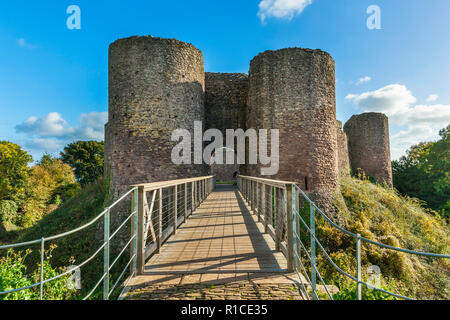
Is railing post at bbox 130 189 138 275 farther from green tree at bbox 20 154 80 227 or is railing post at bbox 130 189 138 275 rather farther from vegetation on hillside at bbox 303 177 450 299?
green tree at bbox 20 154 80 227

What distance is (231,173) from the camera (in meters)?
32.9

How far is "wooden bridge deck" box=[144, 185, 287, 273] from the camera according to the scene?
3.13 metres

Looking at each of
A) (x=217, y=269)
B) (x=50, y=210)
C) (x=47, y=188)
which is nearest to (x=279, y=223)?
(x=217, y=269)

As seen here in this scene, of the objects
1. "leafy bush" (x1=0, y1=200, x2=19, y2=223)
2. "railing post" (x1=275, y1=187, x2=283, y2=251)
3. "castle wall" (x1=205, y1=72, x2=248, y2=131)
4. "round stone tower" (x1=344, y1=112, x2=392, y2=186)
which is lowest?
"leafy bush" (x1=0, y1=200, x2=19, y2=223)

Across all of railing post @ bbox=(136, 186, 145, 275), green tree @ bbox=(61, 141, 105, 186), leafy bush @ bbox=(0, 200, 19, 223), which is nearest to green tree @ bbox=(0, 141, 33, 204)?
leafy bush @ bbox=(0, 200, 19, 223)

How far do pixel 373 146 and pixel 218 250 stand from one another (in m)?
19.3

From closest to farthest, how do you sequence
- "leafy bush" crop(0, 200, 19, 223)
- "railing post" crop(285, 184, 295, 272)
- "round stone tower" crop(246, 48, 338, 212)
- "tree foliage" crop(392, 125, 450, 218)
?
"railing post" crop(285, 184, 295, 272), "round stone tower" crop(246, 48, 338, 212), "tree foliage" crop(392, 125, 450, 218), "leafy bush" crop(0, 200, 19, 223)

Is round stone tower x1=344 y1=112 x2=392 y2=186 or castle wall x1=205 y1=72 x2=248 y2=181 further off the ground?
castle wall x1=205 y1=72 x2=248 y2=181

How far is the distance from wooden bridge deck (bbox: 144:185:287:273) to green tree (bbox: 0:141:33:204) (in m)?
23.4

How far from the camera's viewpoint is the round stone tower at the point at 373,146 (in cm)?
1909
